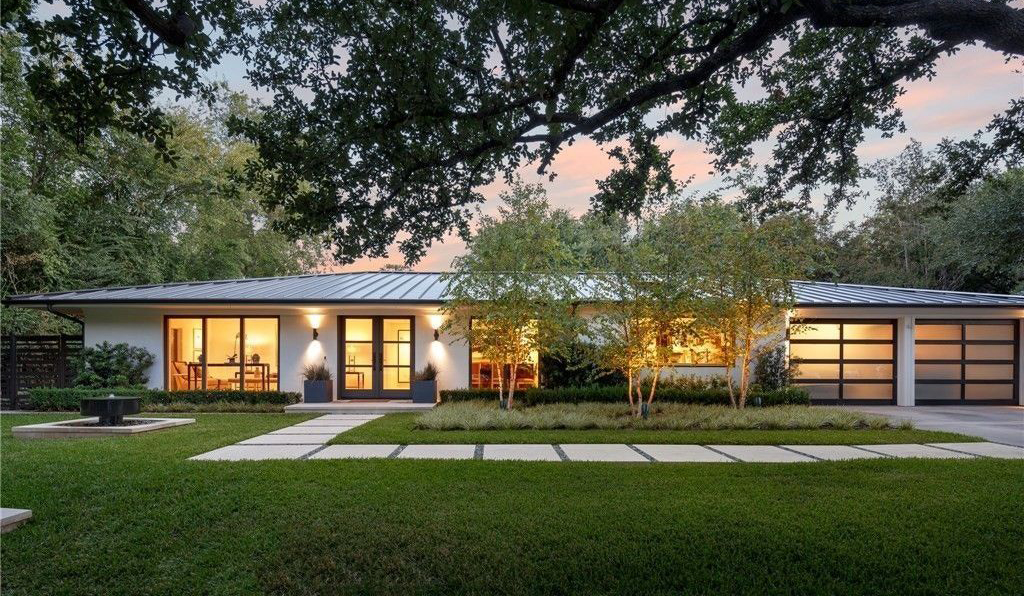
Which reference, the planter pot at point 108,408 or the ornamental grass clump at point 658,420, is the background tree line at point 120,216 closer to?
the planter pot at point 108,408

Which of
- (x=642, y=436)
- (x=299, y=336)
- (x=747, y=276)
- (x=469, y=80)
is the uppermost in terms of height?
(x=469, y=80)

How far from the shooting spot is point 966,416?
39.4ft

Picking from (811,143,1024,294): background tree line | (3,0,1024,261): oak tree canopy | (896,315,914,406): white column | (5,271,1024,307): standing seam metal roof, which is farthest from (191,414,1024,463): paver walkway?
(811,143,1024,294): background tree line

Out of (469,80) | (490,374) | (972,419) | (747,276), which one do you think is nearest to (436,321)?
(490,374)

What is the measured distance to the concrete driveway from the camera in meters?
9.46

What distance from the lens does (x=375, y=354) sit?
14102mm

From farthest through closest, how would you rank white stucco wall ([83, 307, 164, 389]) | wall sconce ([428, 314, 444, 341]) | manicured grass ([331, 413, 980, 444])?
wall sconce ([428, 314, 444, 341]), white stucco wall ([83, 307, 164, 389]), manicured grass ([331, 413, 980, 444])

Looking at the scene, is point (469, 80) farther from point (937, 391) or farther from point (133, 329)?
point (937, 391)

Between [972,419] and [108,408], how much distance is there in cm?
1731

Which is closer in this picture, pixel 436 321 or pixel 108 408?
pixel 108 408

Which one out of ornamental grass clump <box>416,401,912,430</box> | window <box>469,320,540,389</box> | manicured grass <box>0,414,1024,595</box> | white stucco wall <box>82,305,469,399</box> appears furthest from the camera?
window <box>469,320,540,389</box>

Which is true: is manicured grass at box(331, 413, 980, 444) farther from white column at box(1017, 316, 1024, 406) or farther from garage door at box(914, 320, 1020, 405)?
white column at box(1017, 316, 1024, 406)

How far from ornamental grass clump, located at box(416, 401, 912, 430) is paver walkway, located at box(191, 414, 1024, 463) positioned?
4.99 feet

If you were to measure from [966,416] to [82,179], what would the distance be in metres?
28.7
